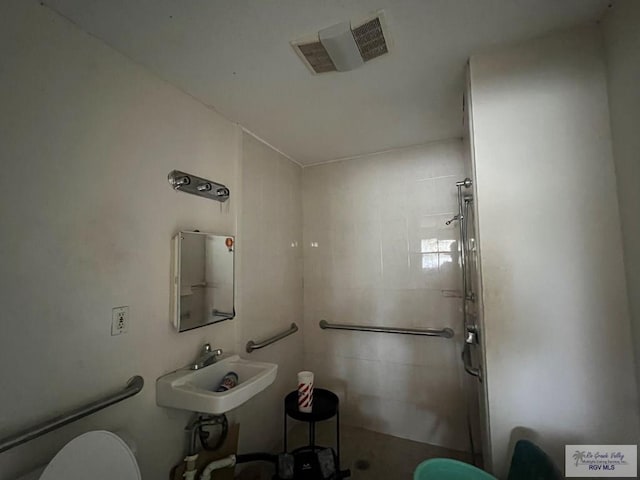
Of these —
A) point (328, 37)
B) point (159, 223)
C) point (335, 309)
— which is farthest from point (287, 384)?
point (328, 37)

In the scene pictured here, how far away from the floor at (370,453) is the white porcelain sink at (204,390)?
0.81 m

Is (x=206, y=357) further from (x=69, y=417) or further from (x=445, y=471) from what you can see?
(x=445, y=471)

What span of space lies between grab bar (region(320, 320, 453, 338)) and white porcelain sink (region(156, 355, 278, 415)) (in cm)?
94

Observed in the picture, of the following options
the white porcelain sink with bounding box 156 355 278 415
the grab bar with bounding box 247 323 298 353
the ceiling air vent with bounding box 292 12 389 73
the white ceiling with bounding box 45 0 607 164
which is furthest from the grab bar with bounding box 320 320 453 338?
the ceiling air vent with bounding box 292 12 389 73

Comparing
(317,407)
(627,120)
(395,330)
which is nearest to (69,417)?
(317,407)

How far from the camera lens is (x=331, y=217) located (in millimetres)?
2479

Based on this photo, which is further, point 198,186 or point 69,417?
point 198,186

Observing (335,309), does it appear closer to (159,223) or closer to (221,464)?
(221,464)

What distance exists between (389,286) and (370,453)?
1.22 m

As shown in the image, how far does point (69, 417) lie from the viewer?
0.89 meters

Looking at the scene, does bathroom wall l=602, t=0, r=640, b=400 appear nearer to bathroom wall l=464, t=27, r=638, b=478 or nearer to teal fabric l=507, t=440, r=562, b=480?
bathroom wall l=464, t=27, r=638, b=478

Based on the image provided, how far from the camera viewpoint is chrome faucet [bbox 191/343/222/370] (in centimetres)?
138

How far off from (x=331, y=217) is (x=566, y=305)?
1.73 metres

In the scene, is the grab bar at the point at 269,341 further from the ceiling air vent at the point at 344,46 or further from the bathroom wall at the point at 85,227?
the ceiling air vent at the point at 344,46
